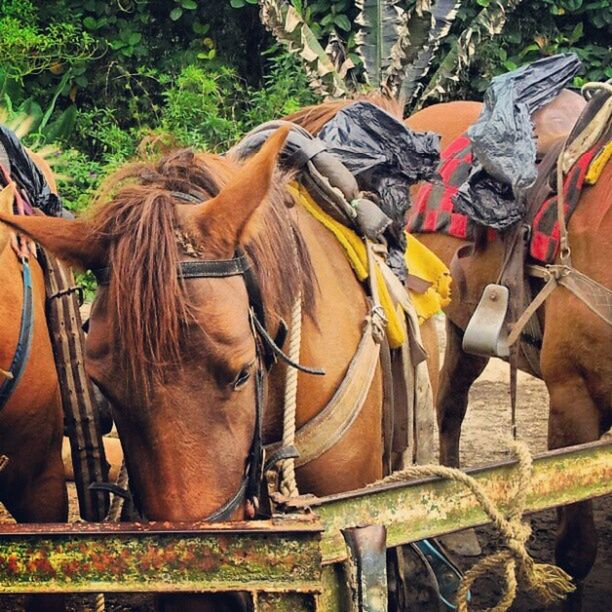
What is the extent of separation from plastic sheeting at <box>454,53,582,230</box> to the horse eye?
2011mm

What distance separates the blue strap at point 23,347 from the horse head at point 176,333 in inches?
24.9

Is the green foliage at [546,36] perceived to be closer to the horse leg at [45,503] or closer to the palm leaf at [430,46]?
the palm leaf at [430,46]

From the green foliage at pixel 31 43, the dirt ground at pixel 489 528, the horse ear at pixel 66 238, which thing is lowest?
the dirt ground at pixel 489 528

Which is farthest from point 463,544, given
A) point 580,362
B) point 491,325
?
point 580,362

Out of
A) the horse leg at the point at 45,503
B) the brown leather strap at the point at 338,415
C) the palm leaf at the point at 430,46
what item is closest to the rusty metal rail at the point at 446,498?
the brown leather strap at the point at 338,415

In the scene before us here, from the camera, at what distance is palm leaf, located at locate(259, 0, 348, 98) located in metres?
8.81

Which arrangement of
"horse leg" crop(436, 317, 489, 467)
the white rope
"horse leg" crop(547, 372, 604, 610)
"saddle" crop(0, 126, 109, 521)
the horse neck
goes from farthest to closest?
"horse leg" crop(436, 317, 489, 467) → "horse leg" crop(547, 372, 604, 610) → "saddle" crop(0, 126, 109, 521) → the horse neck → the white rope

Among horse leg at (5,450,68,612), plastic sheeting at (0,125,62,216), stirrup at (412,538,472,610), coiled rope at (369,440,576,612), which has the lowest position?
stirrup at (412,538,472,610)

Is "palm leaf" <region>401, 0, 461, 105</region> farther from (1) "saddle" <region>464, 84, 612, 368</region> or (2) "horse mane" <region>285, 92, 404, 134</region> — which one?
(2) "horse mane" <region>285, 92, 404, 134</region>

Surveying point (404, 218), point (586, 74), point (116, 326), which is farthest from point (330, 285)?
point (586, 74)

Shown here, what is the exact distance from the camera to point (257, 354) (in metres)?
2.22

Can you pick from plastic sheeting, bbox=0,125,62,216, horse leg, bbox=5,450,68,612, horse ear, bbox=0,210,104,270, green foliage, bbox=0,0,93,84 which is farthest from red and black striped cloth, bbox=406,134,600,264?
green foliage, bbox=0,0,93,84

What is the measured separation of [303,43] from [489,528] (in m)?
5.46

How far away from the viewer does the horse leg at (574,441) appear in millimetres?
3594
